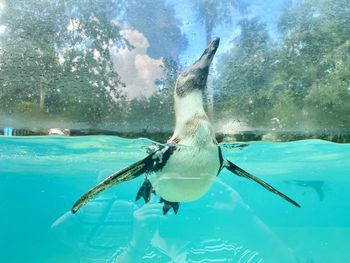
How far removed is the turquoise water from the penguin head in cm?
60

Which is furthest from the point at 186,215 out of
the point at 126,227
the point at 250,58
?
the point at 250,58

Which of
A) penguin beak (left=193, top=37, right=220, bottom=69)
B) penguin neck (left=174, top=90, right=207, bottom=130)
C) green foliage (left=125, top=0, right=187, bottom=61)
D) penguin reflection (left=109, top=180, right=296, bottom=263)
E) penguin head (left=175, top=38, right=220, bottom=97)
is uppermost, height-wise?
green foliage (left=125, top=0, right=187, bottom=61)

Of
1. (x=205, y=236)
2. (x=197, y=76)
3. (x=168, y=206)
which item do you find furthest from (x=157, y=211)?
(x=197, y=76)

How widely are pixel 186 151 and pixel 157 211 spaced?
960 millimetres

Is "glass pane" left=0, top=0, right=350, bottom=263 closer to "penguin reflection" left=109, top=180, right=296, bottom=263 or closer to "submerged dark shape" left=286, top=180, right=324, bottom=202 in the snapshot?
"penguin reflection" left=109, top=180, right=296, bottom=263

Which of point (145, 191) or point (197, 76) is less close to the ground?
point (197, 76)

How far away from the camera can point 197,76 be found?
3309 mm

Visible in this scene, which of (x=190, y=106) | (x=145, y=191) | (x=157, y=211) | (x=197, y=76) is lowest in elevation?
(x=157, y=211)

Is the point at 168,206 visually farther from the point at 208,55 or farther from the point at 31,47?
the point at 31,47

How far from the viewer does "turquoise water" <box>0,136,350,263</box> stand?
3857 mm

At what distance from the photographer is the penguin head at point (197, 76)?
10.8 feet

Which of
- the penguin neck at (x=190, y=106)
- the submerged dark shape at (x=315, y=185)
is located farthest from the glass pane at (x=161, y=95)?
the submerged dark shape at (x=315, y=185)

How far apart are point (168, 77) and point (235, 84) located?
63 centimetres

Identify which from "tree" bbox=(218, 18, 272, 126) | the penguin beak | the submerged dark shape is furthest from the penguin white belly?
the submerged dark shape
